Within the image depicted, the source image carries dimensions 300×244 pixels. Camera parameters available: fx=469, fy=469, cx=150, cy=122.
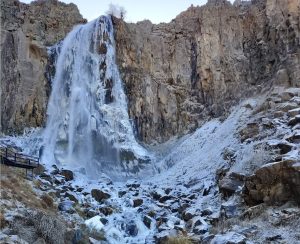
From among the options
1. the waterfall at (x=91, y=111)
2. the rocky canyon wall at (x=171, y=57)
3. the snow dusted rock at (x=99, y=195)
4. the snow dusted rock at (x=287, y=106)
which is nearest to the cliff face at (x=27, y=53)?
the rocky canyon wall at (x=171, y=57)

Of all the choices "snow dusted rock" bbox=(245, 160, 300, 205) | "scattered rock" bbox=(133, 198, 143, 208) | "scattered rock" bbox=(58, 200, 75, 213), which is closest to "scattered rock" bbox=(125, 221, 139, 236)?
"scattered rock" bbox=(133, 198, 143, 208)

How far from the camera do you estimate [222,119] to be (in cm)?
3008

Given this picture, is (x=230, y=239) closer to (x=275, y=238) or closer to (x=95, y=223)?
(x=275, y=238)

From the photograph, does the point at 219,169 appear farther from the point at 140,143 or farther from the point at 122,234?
the point at 140,143

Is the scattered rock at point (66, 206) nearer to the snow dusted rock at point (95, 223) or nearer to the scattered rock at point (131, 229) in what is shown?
the snow dusted rock at point (95, 223)

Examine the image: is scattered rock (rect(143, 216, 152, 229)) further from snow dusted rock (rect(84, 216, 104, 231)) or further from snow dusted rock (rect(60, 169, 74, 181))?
snow dusted rock (rect(60, 169, 74, 181))

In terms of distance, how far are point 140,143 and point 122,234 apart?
13.4 m

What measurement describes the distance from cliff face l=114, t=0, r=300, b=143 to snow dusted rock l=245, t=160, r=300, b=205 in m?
13.5

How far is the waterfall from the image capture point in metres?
29.6

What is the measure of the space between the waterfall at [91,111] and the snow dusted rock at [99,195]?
16.9 ft

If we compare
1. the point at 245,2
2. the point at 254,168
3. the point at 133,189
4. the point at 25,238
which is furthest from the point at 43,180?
the point at 245,2

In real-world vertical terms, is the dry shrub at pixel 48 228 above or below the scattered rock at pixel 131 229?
above

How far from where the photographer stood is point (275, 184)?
677 inches

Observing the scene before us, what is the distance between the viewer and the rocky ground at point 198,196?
52.7 feet
